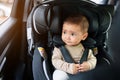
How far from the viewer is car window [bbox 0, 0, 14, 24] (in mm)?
2164

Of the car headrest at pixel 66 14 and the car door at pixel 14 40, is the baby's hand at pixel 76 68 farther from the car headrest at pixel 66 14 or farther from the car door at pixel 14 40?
the car door at pixel 14 40

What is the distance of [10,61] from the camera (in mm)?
2223

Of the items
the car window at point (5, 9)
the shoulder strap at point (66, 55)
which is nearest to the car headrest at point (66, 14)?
the shoulder strap at point (66, 55)

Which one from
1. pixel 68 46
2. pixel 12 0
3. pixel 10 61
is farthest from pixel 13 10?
pixel 68 46

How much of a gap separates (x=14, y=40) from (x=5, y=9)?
0.87 feet

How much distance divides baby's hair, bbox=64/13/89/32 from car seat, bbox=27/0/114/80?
2.0 inches

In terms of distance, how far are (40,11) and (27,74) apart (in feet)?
2.38

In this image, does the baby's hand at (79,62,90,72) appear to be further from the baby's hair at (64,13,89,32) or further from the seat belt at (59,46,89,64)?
the baby's hair at (64,13,89,32)

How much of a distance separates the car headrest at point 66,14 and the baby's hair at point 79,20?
0.16ft

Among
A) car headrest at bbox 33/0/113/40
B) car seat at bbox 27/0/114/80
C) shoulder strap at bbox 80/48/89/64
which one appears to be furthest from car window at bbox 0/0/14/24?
shoulder strap at bbox 80/48/89/64

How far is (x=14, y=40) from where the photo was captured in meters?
2.26

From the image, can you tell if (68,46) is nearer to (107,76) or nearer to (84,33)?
(84,33)

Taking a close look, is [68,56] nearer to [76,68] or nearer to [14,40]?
[76,68]

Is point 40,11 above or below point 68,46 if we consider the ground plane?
above
